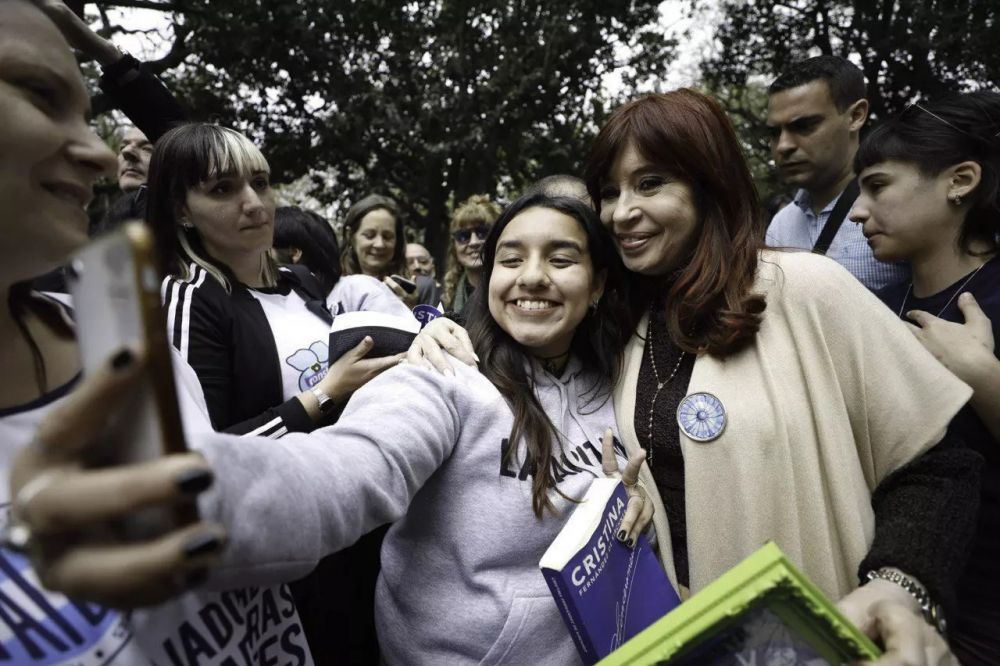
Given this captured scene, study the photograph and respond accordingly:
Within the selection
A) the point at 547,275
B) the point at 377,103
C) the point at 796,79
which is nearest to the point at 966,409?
the point at 547,275

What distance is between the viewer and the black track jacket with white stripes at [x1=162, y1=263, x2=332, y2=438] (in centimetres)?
187

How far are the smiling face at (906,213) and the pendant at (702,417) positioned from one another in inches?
41.0

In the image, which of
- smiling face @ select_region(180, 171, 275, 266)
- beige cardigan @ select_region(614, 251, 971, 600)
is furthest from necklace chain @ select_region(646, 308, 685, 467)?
smiling face @ select_region(180, 171, 275, 266)

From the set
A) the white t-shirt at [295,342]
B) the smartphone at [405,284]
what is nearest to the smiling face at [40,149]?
the white t-shirt at [295,342]

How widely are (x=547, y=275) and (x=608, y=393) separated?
15.9 inches

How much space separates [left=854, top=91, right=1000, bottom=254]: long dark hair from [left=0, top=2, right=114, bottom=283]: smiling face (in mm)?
2360

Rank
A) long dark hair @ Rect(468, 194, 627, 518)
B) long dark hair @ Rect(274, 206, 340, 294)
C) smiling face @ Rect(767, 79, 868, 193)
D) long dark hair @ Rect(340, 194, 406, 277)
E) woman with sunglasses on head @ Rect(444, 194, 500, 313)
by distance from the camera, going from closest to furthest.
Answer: long dark hair @ Rect(468, 194, 627, 518), smiling face @ Rect(767, 79, 868, 193), long dark hair @ Rect(274, 206, 340, 294), woman with sunglasses on head @ Rect(444, 194, 500, 313), long dark hair @ Rect(340, 194, 406, 277)

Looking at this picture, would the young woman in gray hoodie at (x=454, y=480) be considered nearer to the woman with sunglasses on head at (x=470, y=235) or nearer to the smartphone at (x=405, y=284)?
the smartphone at (x=405, y=284)

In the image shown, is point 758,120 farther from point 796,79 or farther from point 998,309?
point 998,309

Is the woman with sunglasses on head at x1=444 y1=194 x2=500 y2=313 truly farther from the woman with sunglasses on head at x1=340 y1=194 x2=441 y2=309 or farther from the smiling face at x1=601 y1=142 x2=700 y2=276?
the smiling face at x1=601 y1=142 x2=700 y2=276

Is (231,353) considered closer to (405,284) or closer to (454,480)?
(454,480)

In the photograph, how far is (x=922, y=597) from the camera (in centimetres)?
137

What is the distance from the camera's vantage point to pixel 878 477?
5.46ft

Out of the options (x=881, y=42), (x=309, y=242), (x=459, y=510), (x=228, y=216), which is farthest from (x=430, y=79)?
(x=459, y=510)
